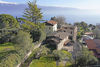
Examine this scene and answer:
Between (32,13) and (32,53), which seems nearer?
(32,53)

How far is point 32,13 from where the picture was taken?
87.9 feet

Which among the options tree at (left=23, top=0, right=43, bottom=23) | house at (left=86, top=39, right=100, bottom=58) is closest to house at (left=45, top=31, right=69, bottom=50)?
house at (left=86, top=39, right=100, bottom=58)

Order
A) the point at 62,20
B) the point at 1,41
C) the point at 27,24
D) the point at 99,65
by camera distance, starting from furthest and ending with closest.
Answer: the point at 62,20 < the point at 27,24 < the point at 1,41 < the point at 99,65

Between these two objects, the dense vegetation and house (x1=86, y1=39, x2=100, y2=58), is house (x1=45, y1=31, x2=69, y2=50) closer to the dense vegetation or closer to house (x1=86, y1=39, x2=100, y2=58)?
the dense vegetation

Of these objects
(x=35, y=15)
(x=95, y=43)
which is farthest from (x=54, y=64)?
(x=35, y=15)

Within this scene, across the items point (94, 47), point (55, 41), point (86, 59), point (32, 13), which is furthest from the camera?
point (32, 13)

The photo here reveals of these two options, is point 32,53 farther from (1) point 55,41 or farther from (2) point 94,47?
(2) point 94,47

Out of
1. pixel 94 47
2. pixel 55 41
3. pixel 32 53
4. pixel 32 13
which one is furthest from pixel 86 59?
pixel 32 13

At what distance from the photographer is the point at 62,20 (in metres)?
49.5

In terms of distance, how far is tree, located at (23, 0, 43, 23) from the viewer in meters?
26.2

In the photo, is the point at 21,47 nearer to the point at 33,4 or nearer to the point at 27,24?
the point at 27,24

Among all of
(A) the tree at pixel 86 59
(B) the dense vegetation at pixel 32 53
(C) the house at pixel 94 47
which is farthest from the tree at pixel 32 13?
(A) the tree at pixel 86 59

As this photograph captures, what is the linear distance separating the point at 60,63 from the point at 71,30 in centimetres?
2009

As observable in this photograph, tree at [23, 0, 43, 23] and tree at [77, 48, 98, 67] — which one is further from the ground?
tree at [23, 0, 43, 23]
